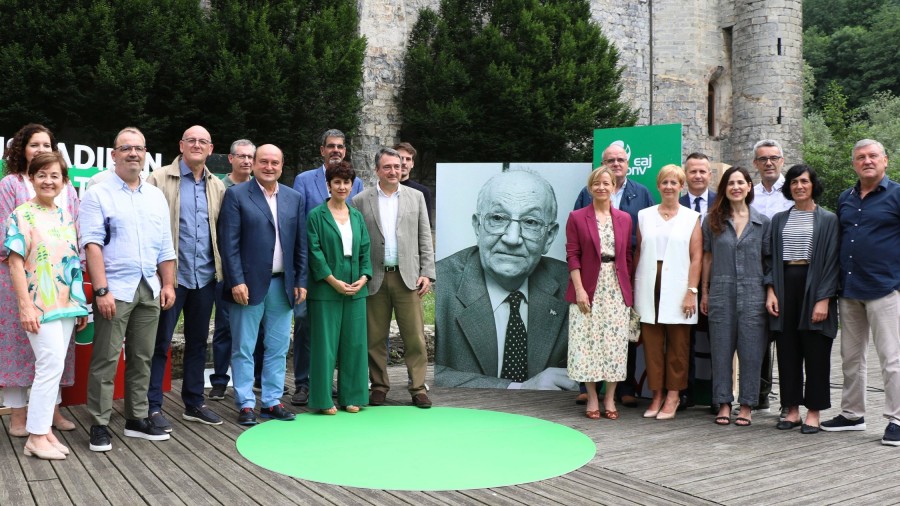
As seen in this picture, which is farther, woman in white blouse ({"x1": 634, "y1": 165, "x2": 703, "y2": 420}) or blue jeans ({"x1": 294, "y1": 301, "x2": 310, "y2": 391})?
blue jeans ({"x1": 294, "y1": 301, "x2": 310, "y2": 391})

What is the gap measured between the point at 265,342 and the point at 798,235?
3704 millimetres

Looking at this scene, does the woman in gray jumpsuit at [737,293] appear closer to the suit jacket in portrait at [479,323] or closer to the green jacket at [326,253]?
the suit jacket in portrait at [479,323]

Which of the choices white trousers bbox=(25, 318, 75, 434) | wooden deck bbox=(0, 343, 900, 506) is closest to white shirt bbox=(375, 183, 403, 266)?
wooden deck bbox=(0, 343, 900, 506)

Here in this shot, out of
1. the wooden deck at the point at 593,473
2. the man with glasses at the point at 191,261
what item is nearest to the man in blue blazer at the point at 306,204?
the wooden deck at the point at 593,473

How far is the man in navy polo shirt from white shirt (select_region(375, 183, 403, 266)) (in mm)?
3103

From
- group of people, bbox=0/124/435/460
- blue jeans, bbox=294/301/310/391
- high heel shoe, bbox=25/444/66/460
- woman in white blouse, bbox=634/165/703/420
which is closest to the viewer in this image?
high heel shoe, bbox=25/444/66/460

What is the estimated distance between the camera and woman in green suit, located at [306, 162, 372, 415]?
5895 millimetres

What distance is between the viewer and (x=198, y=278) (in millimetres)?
5520

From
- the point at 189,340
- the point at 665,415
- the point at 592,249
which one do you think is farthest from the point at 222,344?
the point at 665,415

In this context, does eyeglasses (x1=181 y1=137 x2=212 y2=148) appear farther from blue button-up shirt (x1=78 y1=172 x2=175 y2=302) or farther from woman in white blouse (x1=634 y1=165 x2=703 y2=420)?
woman in white blouse (x1=634 y1=165 x2=703 y2=420)

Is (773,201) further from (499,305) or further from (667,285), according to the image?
(499,305)

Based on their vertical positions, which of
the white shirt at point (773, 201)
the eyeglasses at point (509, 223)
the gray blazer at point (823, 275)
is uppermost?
the white shirt at point (773, 201)

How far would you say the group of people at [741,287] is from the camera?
5.49m

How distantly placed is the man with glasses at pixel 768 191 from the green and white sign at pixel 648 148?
63cm
